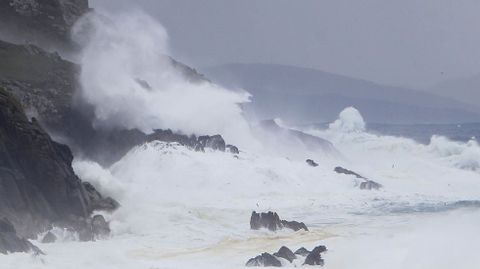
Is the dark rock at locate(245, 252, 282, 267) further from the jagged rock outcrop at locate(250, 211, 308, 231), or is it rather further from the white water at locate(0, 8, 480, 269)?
the jagged rock outcrop at locate(250, 211, 308, 231)

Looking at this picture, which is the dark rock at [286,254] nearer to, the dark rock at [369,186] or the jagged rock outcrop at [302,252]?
the jagged rock outcrop at [302,252]

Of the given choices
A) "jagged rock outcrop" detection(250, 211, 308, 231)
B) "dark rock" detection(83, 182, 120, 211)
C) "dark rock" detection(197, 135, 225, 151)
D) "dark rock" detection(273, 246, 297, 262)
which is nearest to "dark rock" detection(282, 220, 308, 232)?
"jagged rock outcrop" detection(250, 211, 308, 231)

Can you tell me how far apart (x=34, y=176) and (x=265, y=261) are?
409 inches

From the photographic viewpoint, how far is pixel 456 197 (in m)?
40.6

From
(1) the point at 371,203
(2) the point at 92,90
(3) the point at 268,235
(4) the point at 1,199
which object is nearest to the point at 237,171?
(1) the point at 371,203

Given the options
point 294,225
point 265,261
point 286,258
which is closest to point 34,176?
point 294,225

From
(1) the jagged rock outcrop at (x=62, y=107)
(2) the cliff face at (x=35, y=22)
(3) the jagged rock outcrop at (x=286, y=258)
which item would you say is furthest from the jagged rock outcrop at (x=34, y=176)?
Answer: (2) the cliff face at (x=35, y=22)

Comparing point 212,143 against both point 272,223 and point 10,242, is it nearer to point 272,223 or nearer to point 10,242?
point 272,223

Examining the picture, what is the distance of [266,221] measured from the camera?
27391 millimetres

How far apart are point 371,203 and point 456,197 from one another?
7.38 meters

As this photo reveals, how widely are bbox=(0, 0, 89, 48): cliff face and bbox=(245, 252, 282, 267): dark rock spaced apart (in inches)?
1257

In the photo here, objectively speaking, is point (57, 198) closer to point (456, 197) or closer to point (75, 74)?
point (75, 74)

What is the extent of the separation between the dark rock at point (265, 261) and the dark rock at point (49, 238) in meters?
7.37

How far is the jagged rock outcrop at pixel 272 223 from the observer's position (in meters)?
27.2
